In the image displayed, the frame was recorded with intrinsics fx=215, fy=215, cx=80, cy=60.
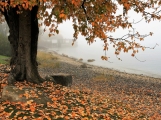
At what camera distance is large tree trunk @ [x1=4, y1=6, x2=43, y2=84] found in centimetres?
1038

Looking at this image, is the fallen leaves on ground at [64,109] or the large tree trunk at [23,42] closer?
the fallen leaves on ground at [64,109]

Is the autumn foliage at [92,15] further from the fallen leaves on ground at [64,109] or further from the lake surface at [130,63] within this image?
the lake surface at [130,63]

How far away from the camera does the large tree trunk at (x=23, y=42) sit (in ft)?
34.0

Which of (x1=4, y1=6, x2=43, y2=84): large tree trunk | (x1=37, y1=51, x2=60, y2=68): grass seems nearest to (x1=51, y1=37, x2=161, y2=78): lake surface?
(x1=4, y1=6, x2=43, y2=84): large tree trunk

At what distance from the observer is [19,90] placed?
8250 millimetres

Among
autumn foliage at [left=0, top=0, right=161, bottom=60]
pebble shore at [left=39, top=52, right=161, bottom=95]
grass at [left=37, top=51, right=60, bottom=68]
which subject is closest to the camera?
autumn foliage at [left=0, top=0, right=161, bottom=60]

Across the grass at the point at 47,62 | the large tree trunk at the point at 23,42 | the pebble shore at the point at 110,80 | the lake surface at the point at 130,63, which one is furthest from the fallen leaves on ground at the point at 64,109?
the grass at the point at 47,62

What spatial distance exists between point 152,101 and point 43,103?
27.6ft

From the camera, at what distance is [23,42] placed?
1042 centimetres

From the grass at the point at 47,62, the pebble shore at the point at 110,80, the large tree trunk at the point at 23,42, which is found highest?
the large tree trunk at the point at 23,42

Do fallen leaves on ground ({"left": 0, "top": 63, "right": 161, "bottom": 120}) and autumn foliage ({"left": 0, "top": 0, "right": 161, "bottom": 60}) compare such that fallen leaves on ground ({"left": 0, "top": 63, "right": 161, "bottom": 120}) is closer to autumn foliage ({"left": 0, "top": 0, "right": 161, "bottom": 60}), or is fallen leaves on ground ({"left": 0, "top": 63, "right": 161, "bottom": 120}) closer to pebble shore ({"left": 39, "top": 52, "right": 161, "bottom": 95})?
autumn foliage ({"left": 0, "top": 0, "right": 161, "bottom": 60})

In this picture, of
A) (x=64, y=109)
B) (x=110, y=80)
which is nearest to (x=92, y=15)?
(x=64, y=109)

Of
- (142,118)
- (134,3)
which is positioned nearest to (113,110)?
(142,118)

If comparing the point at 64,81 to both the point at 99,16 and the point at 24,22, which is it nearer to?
the point at 24,22
